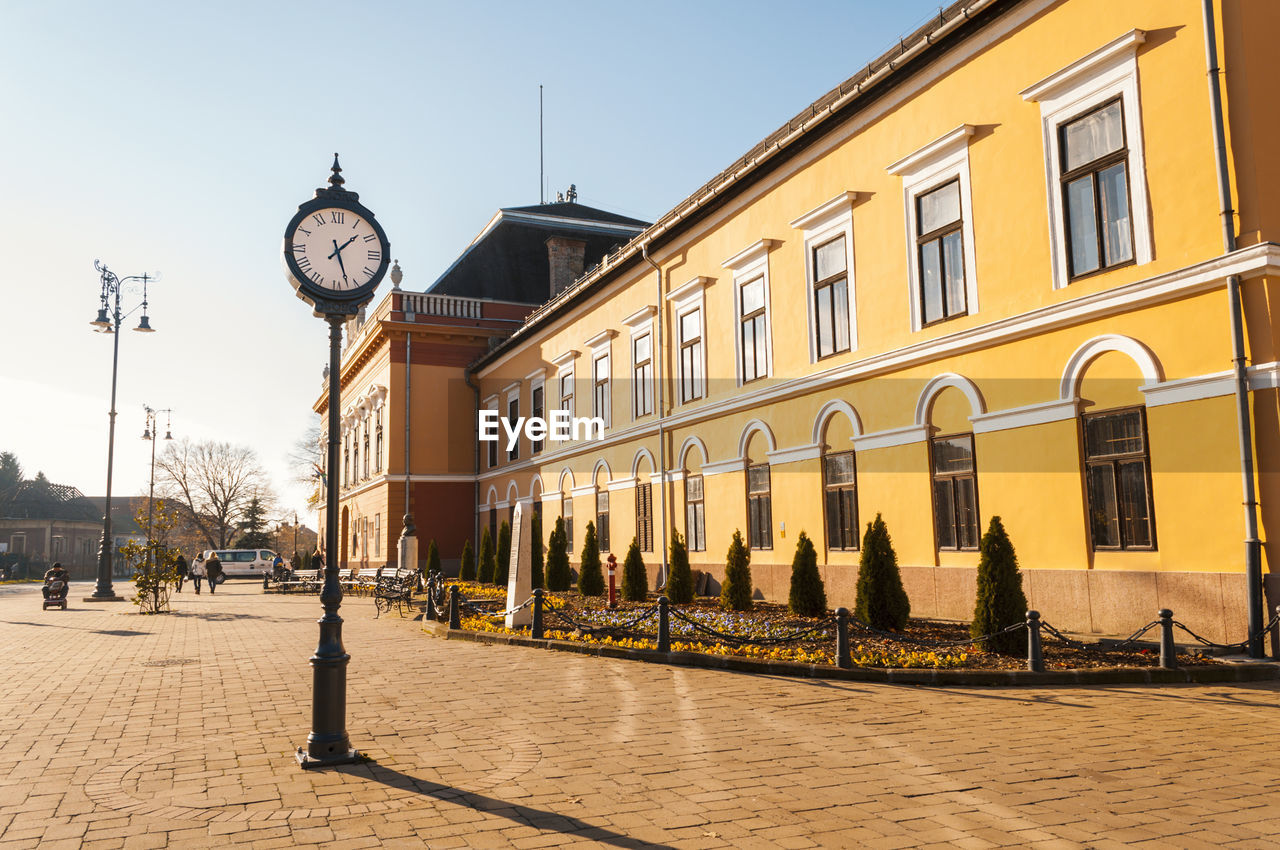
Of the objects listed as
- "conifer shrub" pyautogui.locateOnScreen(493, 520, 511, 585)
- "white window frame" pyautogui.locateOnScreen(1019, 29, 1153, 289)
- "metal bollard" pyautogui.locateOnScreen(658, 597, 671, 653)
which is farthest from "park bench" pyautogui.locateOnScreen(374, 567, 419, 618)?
"white window frame" pyautogui.locateOnScreen(1019, 29, 1153, 289)

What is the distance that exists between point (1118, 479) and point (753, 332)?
33.8 feet

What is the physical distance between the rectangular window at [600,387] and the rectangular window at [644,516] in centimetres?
348

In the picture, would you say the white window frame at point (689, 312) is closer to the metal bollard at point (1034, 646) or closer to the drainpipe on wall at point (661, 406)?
the drainpipe on wall at point (661, 406)

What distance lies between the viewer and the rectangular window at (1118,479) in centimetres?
1225

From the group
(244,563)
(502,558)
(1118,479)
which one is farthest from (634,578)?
(244,563)

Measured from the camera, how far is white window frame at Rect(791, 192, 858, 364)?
59.2 feet

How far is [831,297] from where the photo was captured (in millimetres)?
18922

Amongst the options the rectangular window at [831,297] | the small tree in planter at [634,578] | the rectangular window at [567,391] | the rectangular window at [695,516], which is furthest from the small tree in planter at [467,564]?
the rectangular window at [831,297]

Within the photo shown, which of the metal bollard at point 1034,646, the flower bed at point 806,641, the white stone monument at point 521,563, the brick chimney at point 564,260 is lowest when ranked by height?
the flower bed at point 806,641

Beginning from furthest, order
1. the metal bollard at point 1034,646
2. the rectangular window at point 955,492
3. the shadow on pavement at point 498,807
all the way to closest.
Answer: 1. the rectangular window at point 955,492
2. the metal bollard at point 1034,646
3. the shadow on pavement at point 498,807

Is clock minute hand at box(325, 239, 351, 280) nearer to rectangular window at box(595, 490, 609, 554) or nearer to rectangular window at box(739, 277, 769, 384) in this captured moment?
rectangular window at box(739, 277, 769, 384)

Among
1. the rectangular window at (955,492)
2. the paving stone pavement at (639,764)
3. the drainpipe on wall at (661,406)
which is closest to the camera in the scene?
the paving stone pavement at (639,764)

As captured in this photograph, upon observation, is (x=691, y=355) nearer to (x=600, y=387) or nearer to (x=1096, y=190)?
(x=600, y=387)

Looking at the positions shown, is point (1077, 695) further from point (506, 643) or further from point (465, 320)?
point (465, 320)
